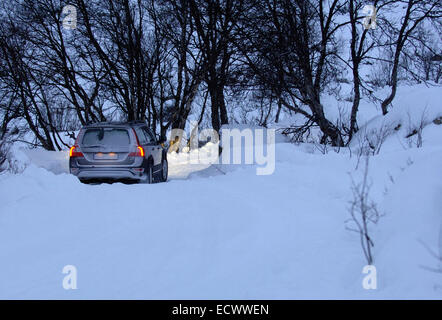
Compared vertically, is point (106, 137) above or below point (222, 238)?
above

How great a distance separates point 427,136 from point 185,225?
7.64 meters

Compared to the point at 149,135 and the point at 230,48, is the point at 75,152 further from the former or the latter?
the point at 230,48

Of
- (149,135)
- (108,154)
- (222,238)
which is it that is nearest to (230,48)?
(149,135)

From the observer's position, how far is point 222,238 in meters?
4.52

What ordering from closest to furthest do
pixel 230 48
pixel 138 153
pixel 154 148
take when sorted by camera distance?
pixel 138 153
pixel 154 148
pixel 230 48

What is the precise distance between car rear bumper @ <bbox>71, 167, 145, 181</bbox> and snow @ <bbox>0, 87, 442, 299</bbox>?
1.92 metres

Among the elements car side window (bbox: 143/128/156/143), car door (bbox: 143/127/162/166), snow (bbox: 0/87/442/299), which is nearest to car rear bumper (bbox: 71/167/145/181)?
car door (bbox: 143/127/162/166)

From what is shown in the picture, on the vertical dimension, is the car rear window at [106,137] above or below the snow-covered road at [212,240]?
above

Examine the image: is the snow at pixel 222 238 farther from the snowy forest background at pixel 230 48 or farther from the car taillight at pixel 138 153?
the snowy forest background at pixel 230 48

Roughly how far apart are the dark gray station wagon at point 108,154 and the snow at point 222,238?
197 centimetres

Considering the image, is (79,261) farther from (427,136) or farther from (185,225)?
(427,136)

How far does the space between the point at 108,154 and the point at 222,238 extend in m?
5.26

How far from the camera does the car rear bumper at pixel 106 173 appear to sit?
8.93 m

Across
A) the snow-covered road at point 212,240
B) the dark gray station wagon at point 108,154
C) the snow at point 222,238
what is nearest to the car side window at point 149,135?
the dark gray station wagon at point 108,154
